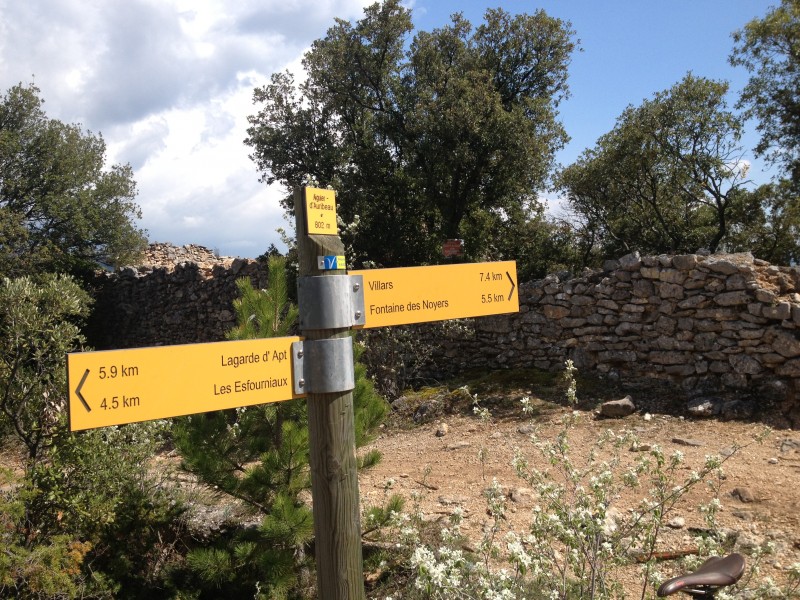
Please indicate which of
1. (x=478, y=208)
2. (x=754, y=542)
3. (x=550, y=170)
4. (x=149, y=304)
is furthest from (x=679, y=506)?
(x=149, y=304)

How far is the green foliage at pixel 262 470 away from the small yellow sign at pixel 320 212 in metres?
1.69

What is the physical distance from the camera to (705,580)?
2.27 meters

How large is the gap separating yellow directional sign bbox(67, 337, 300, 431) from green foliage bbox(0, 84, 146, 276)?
1404cm

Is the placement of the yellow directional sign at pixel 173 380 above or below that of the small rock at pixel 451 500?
above

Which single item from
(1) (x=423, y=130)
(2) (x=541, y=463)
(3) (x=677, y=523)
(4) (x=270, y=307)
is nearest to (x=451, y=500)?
(2) (x=541, y=463)

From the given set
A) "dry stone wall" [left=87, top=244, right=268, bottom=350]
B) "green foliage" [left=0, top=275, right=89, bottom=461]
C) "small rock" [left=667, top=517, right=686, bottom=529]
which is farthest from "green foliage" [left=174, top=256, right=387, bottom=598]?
"dry stone wall" [left=87, top=244, right=268, bottom=350]

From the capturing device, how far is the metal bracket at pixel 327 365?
6.56 ft

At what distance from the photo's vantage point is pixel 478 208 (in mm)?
10602

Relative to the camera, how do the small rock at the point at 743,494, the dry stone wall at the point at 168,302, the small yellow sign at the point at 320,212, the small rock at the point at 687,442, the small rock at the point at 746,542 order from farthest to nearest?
the dry stone wall at the point at 168,302 < the small rock at the point at 687,442 < the small rock at the point at 743,494 < the small rock at the point at 746,542 < the small yellow sign at the point at 320,212

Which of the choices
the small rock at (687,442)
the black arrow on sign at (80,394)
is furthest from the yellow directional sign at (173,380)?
the small rock at (687,442)

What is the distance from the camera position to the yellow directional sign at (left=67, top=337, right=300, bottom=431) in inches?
71.5

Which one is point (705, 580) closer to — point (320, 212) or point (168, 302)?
point (320, 212)

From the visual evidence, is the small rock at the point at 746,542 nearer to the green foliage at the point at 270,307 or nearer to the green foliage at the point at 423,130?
the green foliage at the point at 270,307

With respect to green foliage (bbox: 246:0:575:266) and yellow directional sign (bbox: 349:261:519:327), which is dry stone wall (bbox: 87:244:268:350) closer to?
green foliage (bbox: 246:0:575:266)
